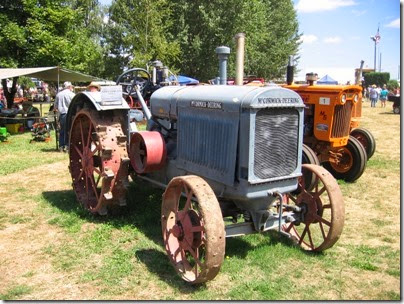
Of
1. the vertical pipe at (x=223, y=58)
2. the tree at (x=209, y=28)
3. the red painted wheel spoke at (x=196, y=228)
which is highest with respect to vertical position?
the tree at (x=209, y=28)

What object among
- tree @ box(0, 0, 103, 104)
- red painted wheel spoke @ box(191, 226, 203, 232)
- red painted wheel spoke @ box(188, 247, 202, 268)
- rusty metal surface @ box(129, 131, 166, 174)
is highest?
tree @ box(0, 0, 103, 104)

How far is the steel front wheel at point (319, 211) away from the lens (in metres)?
3.73

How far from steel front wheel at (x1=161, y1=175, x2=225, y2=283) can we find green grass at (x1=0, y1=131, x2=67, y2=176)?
4773mm

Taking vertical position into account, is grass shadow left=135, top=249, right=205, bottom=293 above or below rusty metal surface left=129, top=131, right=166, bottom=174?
below

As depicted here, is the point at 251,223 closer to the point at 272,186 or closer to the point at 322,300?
the point at 272,186

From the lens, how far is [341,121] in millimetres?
6582

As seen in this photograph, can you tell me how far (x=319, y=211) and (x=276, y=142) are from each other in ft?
3.07

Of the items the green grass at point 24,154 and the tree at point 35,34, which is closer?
the green grass at point 24,154

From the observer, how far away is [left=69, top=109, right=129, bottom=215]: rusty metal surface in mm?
4512

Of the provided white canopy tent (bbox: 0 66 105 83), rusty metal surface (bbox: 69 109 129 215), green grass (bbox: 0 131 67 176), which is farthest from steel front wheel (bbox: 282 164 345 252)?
white canopy tent (bbox: 0 66 105 83)

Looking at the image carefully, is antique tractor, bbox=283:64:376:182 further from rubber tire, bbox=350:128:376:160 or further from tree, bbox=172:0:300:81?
tree, bbox=172:0:300:81

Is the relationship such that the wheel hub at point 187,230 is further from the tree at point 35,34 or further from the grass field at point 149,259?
the tree at point 35,34

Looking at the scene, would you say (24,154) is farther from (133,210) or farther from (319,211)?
(319,211)

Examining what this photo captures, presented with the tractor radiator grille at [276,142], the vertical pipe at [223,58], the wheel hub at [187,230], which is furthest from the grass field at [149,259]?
the vertical pipe at [223,58]
